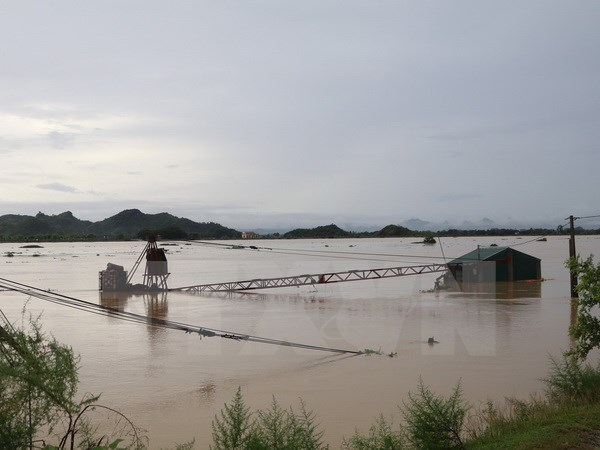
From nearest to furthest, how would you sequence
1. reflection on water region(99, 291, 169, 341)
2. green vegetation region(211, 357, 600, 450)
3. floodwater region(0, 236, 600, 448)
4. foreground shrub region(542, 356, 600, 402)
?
green vegetation region(211, 357, 600, 450), foreground shrub region(542, 356, 600, 402), floodwater region(0, 236, 600, 448), reflection on water region(99, 291, 169, 341)

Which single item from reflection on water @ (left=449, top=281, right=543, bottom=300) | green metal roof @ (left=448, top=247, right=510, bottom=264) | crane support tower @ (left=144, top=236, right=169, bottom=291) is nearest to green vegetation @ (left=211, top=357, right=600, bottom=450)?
reflection on water @ (left=449, top=281, right=543, bottom=300)

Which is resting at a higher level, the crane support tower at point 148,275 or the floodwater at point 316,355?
the crane support tower at point 148,275

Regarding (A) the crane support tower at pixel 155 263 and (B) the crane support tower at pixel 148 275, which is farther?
(B) the crane support tower at pixel 148 275

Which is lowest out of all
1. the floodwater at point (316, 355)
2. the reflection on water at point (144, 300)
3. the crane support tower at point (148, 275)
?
the reflection on water at point (144, 300)

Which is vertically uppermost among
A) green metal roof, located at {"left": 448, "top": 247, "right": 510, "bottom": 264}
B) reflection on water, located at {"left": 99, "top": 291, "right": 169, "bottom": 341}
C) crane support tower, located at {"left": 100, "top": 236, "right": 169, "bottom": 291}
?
green metal roof, located at {"left": 448, "top": 247, "right": 510, "bottom": 264}

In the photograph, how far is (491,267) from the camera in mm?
36812

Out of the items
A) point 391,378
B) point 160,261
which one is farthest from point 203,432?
A: point 160,261

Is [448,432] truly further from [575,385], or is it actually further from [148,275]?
[148,275]

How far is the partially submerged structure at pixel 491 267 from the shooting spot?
121 ft

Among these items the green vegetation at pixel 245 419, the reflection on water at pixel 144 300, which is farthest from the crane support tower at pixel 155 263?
the green vegetation at pixel 245 419

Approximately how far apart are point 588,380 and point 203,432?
21.5ft

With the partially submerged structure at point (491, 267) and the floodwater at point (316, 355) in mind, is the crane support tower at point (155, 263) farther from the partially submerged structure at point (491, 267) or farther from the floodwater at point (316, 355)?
the partially submerged structure at point (491, 267)

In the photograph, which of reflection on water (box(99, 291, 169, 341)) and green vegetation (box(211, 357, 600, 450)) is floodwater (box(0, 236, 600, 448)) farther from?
green vegetation (box(211, 357, 600, 450))

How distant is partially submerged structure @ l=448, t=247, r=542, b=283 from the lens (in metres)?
36.8
